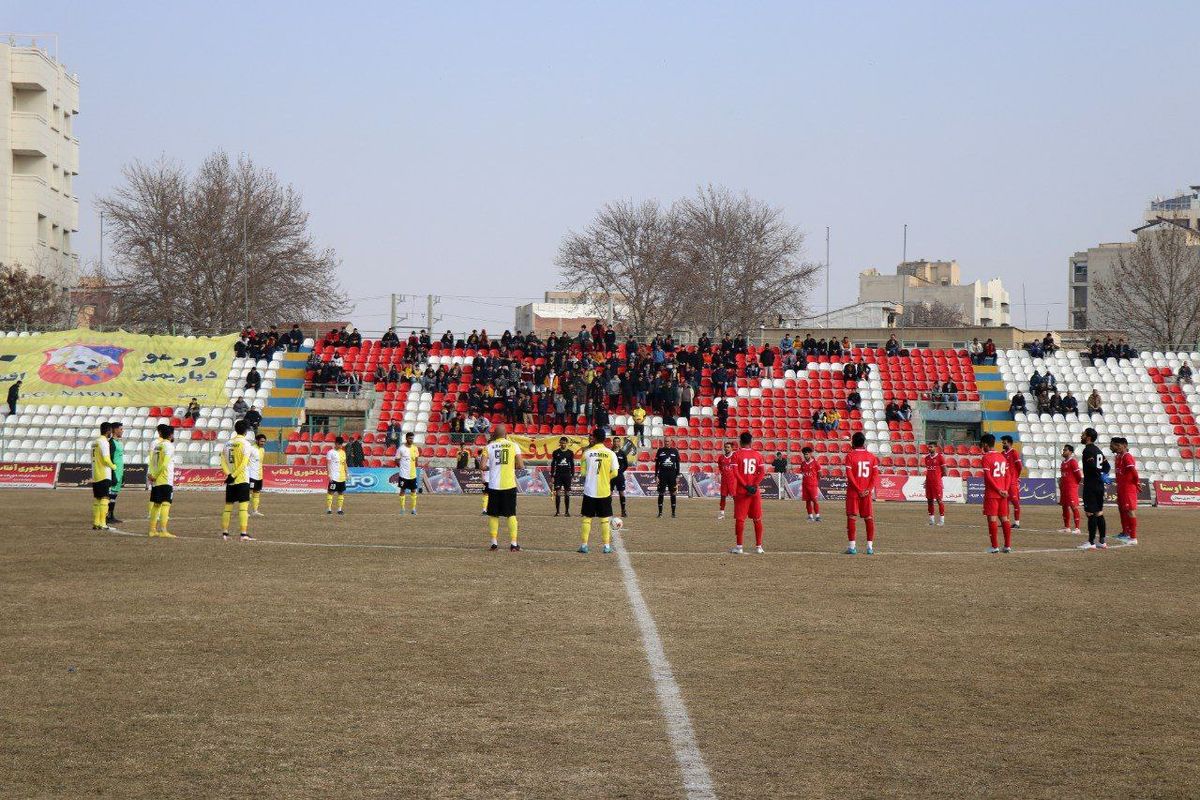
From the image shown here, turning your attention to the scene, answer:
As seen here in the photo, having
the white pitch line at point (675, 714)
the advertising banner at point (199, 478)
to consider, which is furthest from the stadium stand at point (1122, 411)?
the white pitch line at point (675, 714)

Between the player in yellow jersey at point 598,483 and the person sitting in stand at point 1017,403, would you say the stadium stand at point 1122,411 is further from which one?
the player in yellow jersey at point 598,483

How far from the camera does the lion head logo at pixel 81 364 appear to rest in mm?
55219

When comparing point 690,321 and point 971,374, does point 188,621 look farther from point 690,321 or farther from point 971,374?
point 690,321

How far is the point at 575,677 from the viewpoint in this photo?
10398mm

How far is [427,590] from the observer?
52.9 ft

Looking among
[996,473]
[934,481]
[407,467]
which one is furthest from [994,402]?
[996,473]

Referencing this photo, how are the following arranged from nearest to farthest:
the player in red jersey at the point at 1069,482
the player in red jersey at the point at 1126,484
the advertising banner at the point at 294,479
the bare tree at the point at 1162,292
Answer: the player in red jersey at the point at 1126,484 → the player in red jersey at the point at 1069,482 → the advertising banner at the point at 294,479 → the bare tree at the point at 1162,292

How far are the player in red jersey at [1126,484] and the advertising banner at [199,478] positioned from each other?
30.2 meters

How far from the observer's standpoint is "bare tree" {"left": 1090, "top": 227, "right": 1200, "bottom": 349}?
79.5 meters

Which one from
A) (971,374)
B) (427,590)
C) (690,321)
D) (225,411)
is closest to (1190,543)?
(427,590)

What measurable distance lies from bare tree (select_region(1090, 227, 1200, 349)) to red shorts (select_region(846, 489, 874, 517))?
61.7 m

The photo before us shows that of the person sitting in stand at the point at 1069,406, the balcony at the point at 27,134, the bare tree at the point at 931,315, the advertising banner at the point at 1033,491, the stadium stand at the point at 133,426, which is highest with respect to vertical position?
the balcony at the point at 27,134

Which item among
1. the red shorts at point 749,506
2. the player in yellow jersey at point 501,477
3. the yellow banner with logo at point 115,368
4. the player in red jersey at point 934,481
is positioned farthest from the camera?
the yellow banner with logo at point 115,368

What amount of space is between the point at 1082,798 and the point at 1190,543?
21969 millimetres
